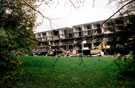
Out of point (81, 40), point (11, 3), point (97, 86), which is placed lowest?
point (97, 86)

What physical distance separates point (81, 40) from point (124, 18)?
1.11m

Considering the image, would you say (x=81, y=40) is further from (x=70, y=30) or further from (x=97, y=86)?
(x=70, y=30)

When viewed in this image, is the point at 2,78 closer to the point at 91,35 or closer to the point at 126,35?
the point at 91,35

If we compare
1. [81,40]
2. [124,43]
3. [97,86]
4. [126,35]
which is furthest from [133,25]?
[97,86]

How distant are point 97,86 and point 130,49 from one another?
3426mm

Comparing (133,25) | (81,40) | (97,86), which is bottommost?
(97,86)

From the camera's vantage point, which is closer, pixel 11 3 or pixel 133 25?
pixel 133 25

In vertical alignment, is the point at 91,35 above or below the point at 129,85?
above

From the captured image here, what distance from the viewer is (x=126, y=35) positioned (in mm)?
2891

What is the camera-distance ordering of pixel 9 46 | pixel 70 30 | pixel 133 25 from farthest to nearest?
1. pixel 70 30
2. pixel 9 46
3. pixel 133 25

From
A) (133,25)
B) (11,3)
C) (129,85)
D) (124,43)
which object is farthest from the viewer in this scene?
(129,85)

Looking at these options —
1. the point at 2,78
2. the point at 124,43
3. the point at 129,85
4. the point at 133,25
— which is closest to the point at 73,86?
the point at 129,85

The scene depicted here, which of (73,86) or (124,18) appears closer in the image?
(124,18)

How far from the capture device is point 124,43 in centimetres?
298
